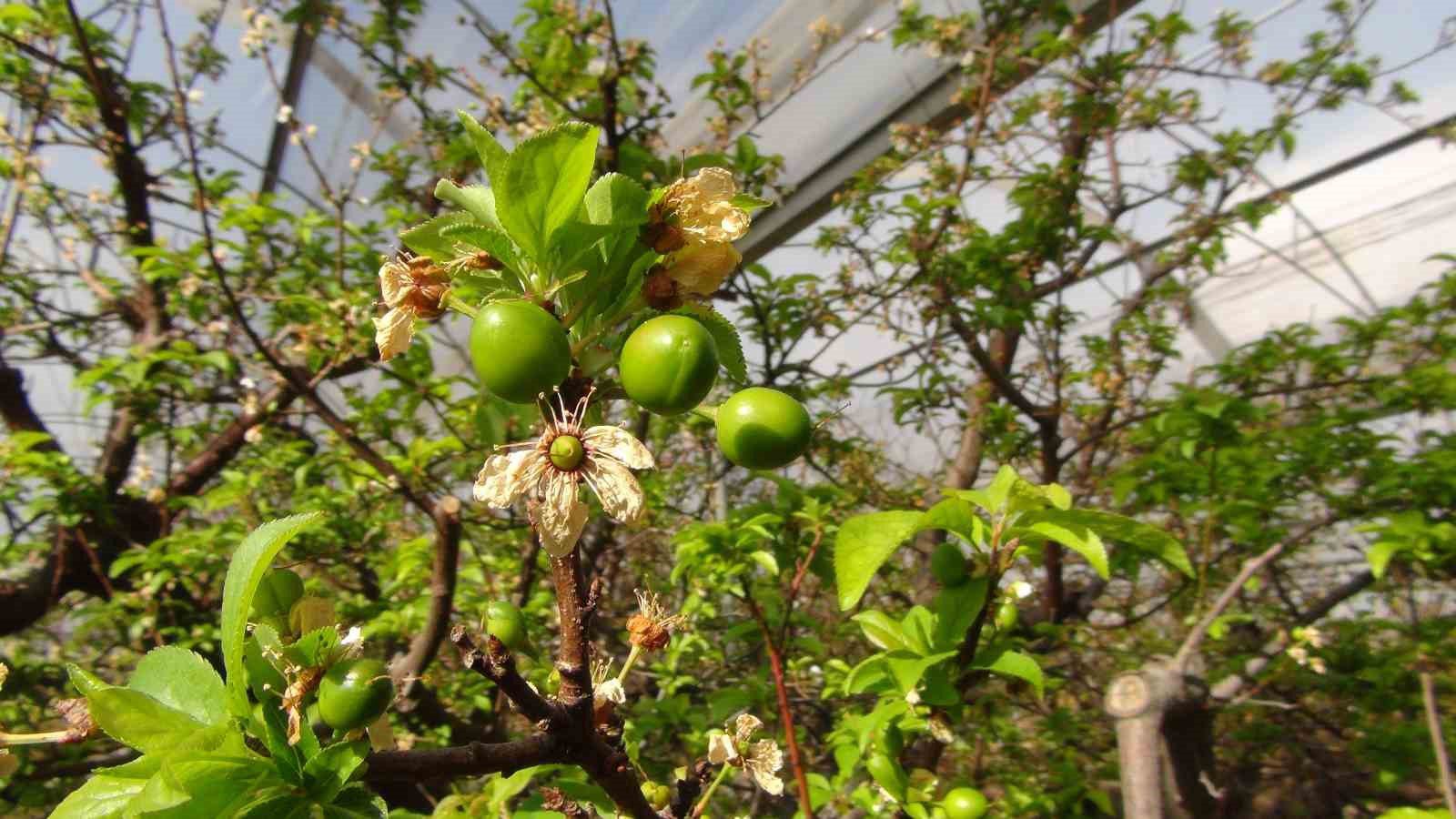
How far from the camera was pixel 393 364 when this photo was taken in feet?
7.48

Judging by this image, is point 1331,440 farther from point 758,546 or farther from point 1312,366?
point 758,546

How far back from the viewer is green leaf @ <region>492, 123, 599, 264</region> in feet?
1.67

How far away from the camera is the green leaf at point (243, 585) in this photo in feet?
1.62

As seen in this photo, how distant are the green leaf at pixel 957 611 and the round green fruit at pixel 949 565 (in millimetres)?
14

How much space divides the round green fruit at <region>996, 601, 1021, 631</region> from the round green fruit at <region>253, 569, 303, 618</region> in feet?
2.79

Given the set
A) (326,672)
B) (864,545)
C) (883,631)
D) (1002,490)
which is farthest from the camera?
(883,631)

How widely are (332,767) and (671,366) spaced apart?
0.34 meters

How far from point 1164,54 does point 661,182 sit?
2595 millimetres

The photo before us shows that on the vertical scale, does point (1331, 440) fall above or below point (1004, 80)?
below

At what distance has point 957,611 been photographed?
975 mm

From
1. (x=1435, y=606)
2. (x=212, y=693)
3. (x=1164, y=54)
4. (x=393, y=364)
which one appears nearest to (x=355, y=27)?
(x=393, y=364)

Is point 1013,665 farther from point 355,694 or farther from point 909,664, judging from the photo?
point 355,694

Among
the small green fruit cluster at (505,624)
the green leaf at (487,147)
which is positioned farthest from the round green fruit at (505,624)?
the green leaf at (487,147)

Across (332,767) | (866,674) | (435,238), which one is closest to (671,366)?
(435,238)
